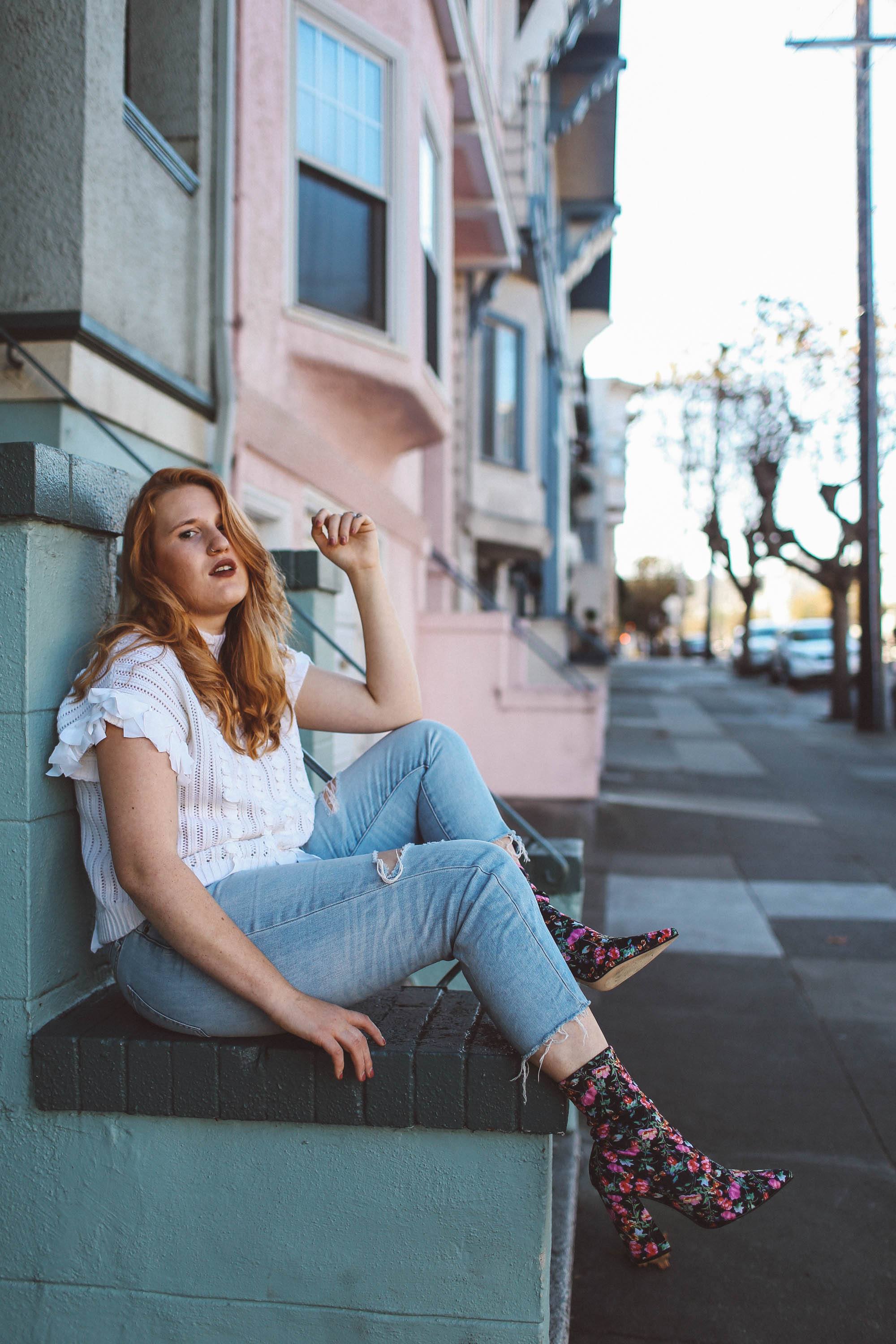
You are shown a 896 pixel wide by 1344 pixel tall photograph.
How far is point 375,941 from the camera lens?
A: 1966 mm

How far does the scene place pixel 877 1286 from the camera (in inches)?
101

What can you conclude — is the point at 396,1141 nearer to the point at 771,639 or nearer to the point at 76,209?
the point at 76,209

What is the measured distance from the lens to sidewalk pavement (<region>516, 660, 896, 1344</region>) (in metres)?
2.56

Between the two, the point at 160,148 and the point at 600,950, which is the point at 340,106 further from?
the point at 600,950

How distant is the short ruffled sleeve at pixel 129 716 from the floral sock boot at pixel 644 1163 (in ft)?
2.93

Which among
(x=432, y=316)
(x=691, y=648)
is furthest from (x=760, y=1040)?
(x=691, y=648)

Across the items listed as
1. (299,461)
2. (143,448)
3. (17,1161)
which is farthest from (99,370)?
(17,1161)

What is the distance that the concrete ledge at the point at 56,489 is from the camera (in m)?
1.91

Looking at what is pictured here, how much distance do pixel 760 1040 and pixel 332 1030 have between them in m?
2.83

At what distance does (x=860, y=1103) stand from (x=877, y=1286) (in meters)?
1.10

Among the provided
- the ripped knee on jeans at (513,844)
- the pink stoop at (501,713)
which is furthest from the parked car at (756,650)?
the ripped knee on jeans at (513,844)

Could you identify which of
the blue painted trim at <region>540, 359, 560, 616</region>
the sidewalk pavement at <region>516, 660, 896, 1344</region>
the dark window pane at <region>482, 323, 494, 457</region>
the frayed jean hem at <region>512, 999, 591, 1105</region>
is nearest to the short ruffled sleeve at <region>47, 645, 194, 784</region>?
the frayed jean hem at <region>512, 999, 591, 1105</region>

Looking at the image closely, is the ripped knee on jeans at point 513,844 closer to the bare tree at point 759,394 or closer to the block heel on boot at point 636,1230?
the block heel on boot at point 636,1230

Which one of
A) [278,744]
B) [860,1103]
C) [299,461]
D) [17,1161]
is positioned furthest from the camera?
[299,461]
